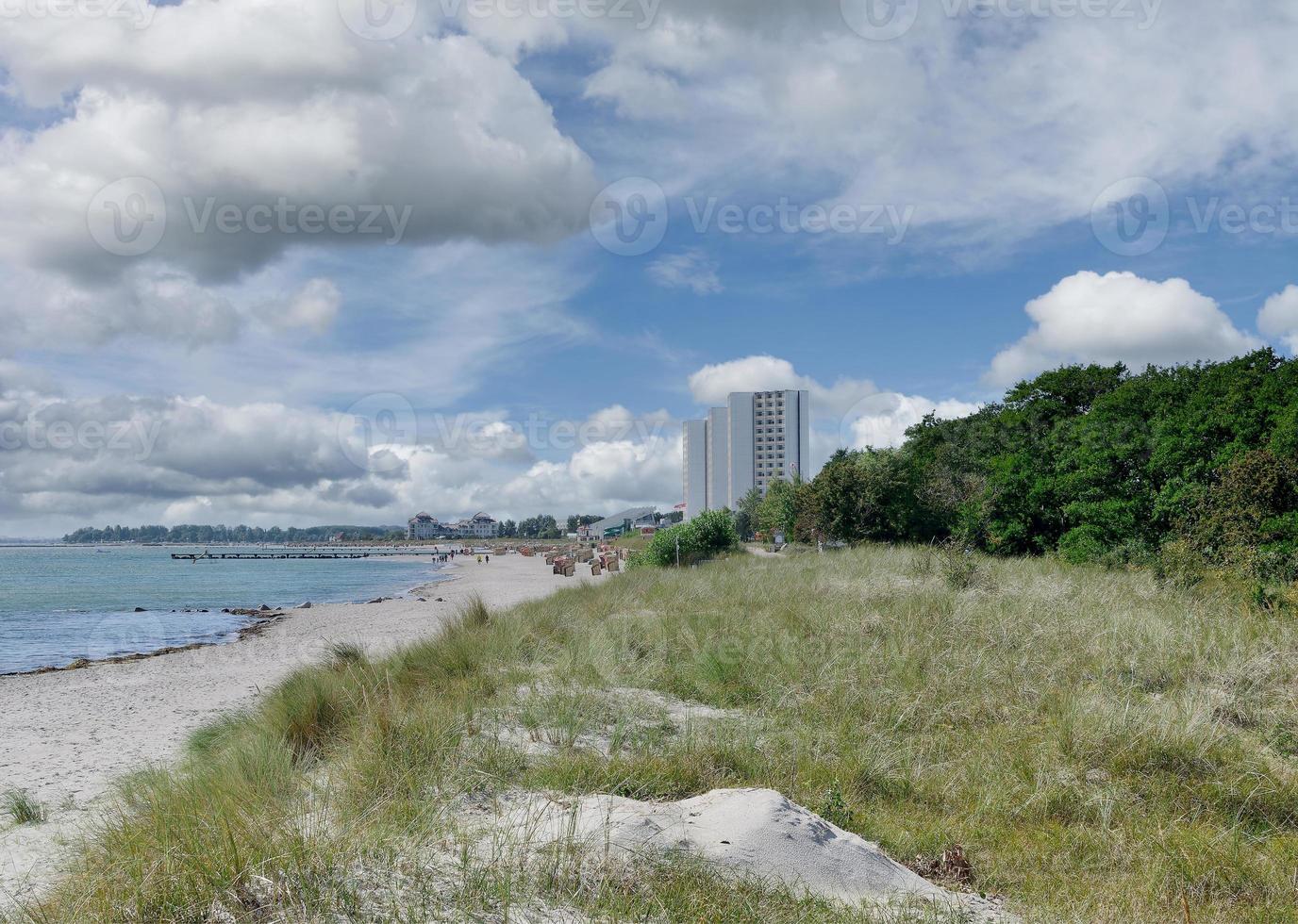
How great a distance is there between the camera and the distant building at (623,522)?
16250cm

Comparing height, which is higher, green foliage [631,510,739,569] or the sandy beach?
green foliage [631,510,739,569]

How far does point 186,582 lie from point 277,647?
44.0 m

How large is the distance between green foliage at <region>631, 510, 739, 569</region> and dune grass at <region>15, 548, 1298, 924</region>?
20310 mm

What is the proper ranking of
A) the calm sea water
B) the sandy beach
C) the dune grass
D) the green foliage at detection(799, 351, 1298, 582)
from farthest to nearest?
the calm sea water
the green foliage at detection(799, 351, 1298, 582)
the sandy beach
the dune grass

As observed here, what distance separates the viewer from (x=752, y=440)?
154 metres

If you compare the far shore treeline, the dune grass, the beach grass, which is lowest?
the beach grass

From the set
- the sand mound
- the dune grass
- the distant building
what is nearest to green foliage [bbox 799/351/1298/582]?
the dune grass

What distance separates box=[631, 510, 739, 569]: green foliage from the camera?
3269 centimetres

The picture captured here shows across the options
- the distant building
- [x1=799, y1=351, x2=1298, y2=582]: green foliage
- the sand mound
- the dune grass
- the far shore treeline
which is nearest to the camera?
the dune grass

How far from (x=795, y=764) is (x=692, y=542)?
27.4 m

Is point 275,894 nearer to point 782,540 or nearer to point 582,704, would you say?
point 582,704

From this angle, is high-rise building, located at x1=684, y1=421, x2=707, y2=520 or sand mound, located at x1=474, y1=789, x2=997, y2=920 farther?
high-rise building, located at x1=684, y1=421, x2=707, y2=520

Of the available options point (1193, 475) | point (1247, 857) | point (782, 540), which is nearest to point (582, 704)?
point (1247, 857)

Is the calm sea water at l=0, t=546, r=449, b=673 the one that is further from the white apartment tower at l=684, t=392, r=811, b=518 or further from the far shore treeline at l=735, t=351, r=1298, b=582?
the white apartment tower at l=684, t=392, r=811, b=518
